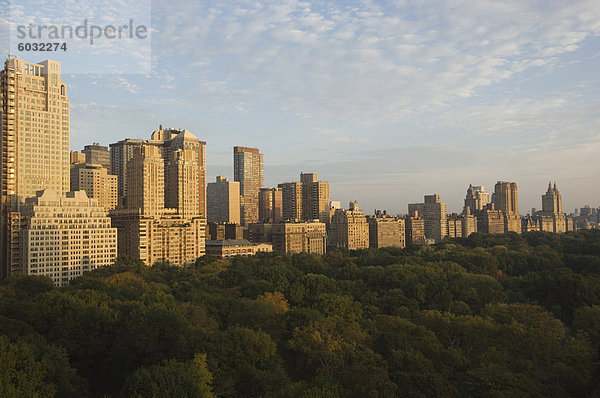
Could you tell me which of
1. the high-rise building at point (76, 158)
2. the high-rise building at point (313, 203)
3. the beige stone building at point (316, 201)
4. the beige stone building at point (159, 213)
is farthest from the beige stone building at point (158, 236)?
the beige stone building at point (316, 201)

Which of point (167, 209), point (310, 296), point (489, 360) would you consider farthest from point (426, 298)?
point (167, 209)

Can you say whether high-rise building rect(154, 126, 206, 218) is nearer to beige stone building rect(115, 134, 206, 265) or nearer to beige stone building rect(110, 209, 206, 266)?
beige stone building rect(115, 134, 206, 265)

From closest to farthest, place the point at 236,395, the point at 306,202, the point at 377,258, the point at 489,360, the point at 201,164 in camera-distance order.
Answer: the point at 236,395 → the point at 489,360 → the point at 377,258 → the point at 201,164 → the point at 306,202

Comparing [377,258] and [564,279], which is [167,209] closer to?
[377,258]

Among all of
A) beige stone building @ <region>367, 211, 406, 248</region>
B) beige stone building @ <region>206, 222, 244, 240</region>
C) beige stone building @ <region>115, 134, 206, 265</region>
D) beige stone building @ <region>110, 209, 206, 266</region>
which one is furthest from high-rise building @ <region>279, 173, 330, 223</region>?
beige stone building @ <region>110, 209, 206, 266</region>

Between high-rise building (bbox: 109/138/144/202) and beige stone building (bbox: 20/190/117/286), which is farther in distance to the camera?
high-rise building (bbox: 109/138/144/202)

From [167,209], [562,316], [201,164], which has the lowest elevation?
[562,316]

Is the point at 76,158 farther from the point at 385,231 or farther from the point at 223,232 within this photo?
the point at 385,231
